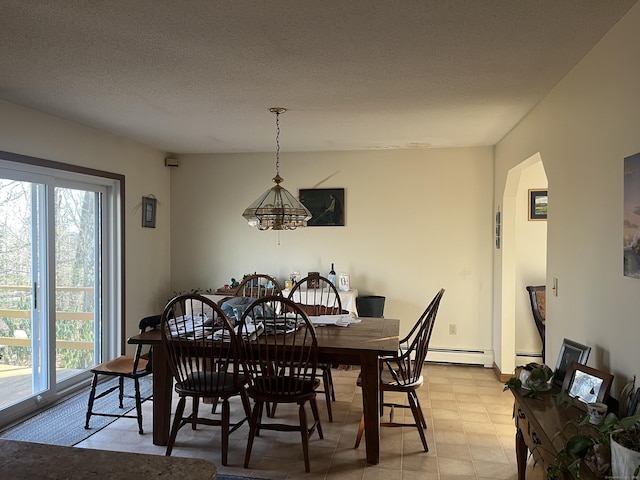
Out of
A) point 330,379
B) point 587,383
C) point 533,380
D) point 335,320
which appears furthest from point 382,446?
point 587,383

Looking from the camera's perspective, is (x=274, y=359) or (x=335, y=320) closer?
(x=274, y=359)

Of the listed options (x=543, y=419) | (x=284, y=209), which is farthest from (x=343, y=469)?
(x=284, y=209)

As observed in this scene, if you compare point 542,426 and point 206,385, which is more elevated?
point 542,426

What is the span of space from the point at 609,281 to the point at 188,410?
304cm

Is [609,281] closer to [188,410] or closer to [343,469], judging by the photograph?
[343,469]

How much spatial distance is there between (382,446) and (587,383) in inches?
58.2

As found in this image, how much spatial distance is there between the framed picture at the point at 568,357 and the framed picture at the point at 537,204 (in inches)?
109

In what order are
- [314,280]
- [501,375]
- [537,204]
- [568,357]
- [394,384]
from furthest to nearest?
[537,204] → [314,280] → [501,375] → [394,384] → [568,357]

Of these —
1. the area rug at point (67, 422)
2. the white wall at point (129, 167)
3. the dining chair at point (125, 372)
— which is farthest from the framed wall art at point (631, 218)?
the white wall at point (129, 167)

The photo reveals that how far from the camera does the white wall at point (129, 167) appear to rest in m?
3.54

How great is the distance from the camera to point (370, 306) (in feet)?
16.5

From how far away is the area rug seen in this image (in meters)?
3.19

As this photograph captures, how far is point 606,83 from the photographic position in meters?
2.16

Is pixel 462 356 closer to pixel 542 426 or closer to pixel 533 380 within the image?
pixel 533 380
